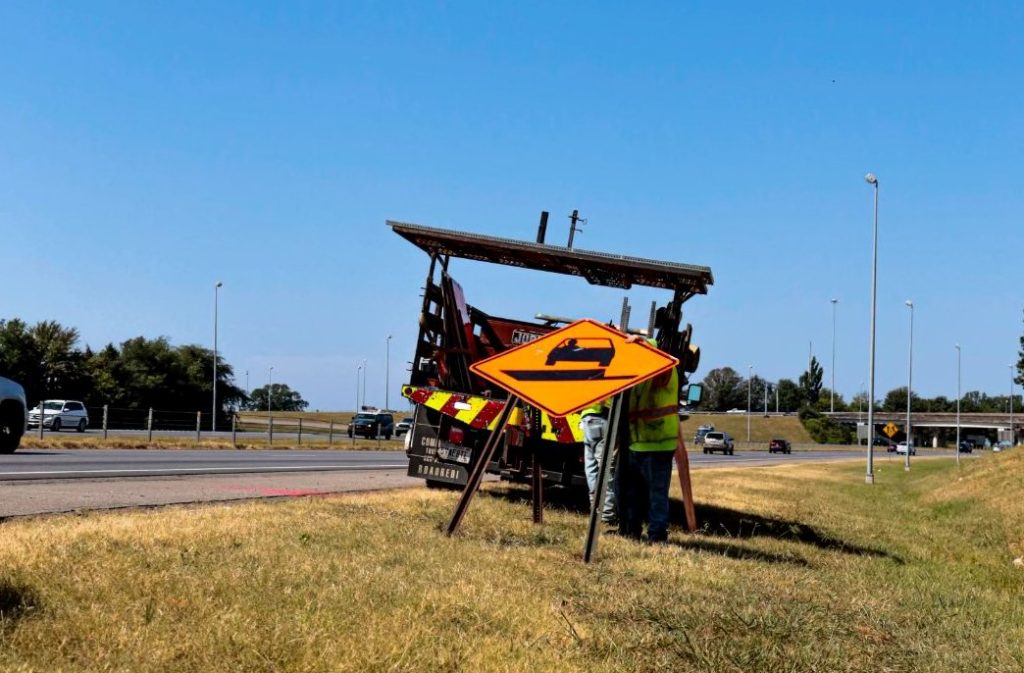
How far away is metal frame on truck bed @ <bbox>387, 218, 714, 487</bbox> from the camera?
11.7 metres

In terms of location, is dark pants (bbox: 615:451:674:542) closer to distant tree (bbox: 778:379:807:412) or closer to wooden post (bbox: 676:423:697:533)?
wooden post (bbox: 676:423:697:533)

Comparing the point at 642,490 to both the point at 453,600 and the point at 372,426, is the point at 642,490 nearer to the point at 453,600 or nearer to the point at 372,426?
the point at 453,600

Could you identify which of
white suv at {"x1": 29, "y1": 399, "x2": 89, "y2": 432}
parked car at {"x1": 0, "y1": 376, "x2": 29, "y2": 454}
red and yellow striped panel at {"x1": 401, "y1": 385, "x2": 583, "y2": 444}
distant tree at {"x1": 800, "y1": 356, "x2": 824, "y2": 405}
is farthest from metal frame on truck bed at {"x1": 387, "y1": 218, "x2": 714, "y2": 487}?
distant tree at {"x1": 800, "y1": 356, "x2": 824, "y2": 405}

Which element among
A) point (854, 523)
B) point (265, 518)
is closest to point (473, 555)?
point (265, 518)

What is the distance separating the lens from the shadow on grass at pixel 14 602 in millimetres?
4484

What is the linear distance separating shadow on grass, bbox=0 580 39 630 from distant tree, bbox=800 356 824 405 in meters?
193

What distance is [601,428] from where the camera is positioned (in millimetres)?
10414

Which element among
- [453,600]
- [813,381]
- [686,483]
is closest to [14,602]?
[453,600]

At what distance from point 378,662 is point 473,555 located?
2795 millimetres

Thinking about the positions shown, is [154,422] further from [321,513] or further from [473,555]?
[473,555]

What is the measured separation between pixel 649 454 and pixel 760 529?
295 centimetres

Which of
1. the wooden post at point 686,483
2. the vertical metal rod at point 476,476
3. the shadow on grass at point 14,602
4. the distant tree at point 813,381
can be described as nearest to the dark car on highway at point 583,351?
the vertical metal rod at point 476,476

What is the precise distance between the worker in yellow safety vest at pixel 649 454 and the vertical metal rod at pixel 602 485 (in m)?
1.27

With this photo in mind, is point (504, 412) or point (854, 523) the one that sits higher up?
point (504, 412)
